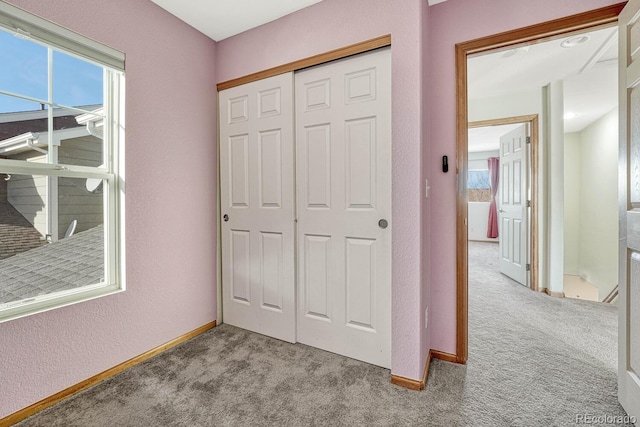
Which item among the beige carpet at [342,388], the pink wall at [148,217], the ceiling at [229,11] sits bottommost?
the beige carpet at [342,388]

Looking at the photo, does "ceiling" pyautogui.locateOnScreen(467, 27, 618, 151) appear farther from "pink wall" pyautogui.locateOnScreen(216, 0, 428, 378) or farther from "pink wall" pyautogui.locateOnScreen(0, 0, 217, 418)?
"pink wall" pyautogui.locateOnScreen(0, 0, 217, 418)

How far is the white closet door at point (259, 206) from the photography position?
84.3 inches

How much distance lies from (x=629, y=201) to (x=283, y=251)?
1975mm

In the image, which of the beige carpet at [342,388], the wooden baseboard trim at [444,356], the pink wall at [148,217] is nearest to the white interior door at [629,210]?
the beige carpet at [342,388]

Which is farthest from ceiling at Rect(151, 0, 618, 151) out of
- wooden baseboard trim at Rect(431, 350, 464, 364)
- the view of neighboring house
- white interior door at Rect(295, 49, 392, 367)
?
wooden baseboard trim at Rect(431, 350, 464, 364)

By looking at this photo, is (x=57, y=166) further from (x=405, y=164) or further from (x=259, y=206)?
(x=405, y=164)

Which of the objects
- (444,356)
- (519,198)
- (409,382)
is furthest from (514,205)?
(409,382)

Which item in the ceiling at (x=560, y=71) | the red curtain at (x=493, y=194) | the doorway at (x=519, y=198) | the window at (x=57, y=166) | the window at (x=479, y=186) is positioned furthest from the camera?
the window at (x=479, y=186)

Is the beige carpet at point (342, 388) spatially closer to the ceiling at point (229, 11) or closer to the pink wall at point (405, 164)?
the pink wall at point (405, 164)

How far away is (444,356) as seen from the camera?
193cm

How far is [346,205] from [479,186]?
7.18m

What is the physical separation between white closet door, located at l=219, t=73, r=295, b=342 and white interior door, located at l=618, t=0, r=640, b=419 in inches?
72.4

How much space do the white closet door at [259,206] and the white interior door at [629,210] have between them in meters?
1.84

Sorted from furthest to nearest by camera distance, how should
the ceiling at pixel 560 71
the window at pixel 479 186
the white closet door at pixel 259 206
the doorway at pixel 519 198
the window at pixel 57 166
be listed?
the window at pixel 479 186 → the doorway at pixel 519 198 → the ceiling at pixel 560 71 → the white closet door at pixel 259 206 → the window at pixel 57 166
